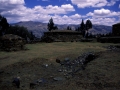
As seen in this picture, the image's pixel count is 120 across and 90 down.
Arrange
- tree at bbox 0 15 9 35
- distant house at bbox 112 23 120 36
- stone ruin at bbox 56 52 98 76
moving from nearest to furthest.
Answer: stone ruin at bbox 56 52 98 76 < distant house at bbox 112 23 120 36 < tree at bbox 0 15 9 35

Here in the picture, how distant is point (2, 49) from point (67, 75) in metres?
13.2

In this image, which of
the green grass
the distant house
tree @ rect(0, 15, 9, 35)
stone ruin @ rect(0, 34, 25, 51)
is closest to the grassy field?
the green grass

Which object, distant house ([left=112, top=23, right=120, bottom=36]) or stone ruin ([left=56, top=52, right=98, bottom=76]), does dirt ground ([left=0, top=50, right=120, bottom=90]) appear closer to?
stone ruin ([left=56, top=52, right=98, bottom=76])

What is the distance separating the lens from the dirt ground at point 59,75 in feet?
26.4

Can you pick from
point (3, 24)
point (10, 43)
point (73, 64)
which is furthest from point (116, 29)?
point (3, 24)

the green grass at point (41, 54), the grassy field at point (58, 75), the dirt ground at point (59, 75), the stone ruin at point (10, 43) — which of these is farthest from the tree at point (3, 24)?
the dirt ground at point (59, 75)

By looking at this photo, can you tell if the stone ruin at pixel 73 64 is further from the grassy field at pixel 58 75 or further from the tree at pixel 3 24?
the tree at pixel 3 24

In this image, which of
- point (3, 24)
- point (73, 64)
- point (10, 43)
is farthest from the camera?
point (3, 24)

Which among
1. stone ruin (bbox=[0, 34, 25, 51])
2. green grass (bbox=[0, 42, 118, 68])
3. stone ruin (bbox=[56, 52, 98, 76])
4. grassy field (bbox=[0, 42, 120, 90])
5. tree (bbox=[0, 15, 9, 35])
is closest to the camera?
grassy field (bbox=[0, 42, 120, 90])

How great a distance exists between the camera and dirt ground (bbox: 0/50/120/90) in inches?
317

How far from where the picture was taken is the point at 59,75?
10102 millimetres

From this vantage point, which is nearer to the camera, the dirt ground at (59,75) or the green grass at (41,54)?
the dirt ground at (59,75)

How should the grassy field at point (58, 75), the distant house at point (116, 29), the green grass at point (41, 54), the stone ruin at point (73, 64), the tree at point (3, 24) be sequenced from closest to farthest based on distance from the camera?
1. the grassy field at point (58, 75)
2. the stone ruin at point (73, 64)
3. the green grass at point (41, 54)
4. the distant house at point (116, 29)
5. the tree at point (3, 24)

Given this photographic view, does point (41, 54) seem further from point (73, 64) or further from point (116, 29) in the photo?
point (116, 29)
